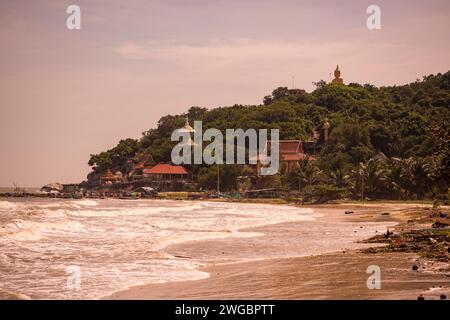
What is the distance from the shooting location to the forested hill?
309 ft

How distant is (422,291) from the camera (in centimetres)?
1367

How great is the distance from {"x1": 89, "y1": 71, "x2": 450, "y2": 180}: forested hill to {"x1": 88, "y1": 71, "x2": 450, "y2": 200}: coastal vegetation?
16 cm

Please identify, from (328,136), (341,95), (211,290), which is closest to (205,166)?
(328,136)

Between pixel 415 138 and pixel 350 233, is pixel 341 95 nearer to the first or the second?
pixel 415 138

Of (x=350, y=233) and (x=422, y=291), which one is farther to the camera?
Answer: (x=350, y=233)

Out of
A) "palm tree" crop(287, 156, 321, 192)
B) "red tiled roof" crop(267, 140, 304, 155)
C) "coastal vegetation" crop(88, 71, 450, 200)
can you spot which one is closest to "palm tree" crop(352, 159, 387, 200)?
"coastal vegetation" crop(88, 71, 450, 200)

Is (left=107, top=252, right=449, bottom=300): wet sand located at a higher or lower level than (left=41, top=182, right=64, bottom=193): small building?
higher

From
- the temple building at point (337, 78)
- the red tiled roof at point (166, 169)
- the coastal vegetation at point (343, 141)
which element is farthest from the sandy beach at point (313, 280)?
the temple building at point (337, 78)

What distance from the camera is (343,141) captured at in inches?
3831

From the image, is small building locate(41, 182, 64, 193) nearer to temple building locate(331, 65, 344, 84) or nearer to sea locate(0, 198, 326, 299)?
temple building locate(331, 65, 344, 84)

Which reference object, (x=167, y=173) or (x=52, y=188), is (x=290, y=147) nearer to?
(x=167, y=173)

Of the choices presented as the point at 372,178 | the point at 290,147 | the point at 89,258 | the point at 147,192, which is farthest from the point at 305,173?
the point at 89,258

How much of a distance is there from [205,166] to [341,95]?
40.4 meters
